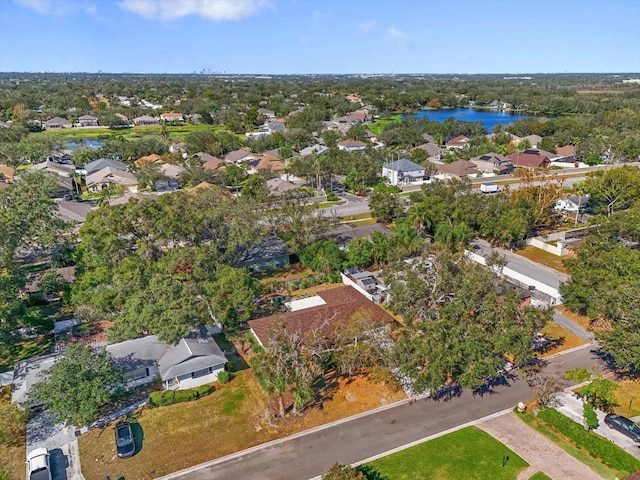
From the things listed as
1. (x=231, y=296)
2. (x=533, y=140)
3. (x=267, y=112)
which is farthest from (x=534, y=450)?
(x=267, y=112)

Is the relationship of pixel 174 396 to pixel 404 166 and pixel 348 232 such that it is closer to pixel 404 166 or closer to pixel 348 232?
pixel 348 232

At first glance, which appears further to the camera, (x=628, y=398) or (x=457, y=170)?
(x=457, y=170)

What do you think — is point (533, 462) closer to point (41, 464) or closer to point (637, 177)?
point (41, 464)

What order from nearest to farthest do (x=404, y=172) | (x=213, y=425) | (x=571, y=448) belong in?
(x=571, y=448) < (x=213, y=425) < (x=404, y=172)

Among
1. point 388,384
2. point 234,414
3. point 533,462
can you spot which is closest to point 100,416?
point 234,414

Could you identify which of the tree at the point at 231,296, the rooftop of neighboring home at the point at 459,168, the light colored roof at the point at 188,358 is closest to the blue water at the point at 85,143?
the rooftop of neighboring home at the point at 459,168

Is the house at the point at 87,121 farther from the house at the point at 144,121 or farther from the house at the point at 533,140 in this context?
the house at the point at 533,140
